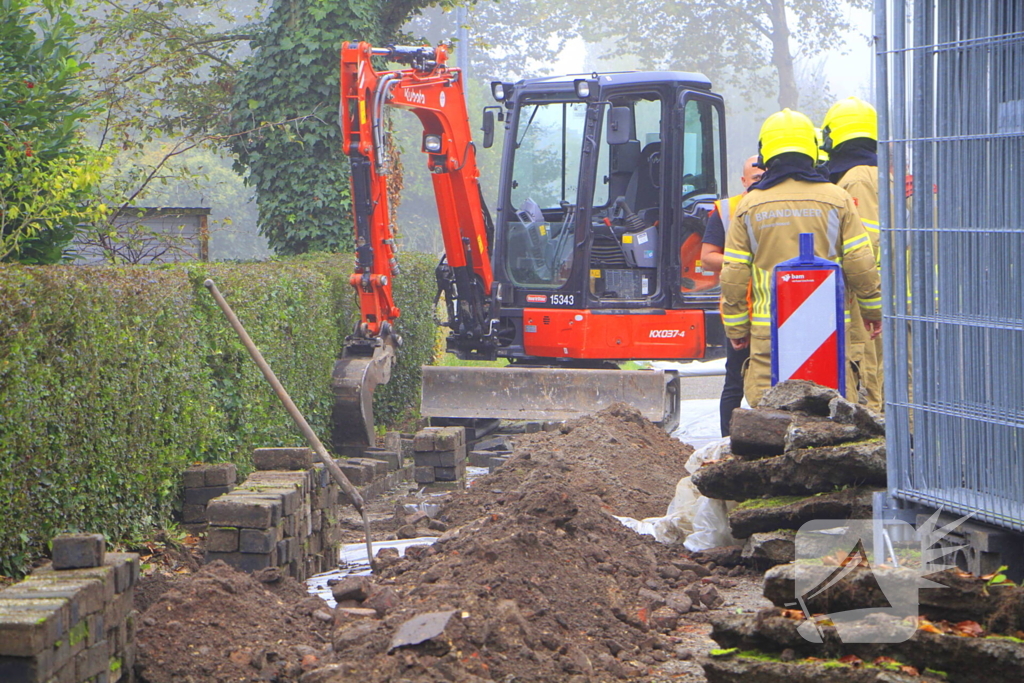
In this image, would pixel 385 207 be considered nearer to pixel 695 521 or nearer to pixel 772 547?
pixel 695 521

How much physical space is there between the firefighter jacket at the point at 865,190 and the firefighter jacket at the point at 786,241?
0.75 m

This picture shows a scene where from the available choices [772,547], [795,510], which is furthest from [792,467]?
[772,547]

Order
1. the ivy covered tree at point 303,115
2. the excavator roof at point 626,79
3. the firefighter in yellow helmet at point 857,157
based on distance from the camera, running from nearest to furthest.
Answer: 1. the firefighter in yellow helmet at point 857,157
2. the excavator roof at point 626,79
3. the ivy covered tree at point 303,115

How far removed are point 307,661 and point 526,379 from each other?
6.31 metres

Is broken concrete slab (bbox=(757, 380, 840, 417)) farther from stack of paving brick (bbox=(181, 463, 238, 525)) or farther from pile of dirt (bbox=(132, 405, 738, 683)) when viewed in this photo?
stack of paving brick (bbox=(181, 463, 238, 525))

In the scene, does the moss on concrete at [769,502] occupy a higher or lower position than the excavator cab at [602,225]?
lower

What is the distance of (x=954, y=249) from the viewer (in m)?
4.19

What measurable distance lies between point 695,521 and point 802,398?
3.12 feet

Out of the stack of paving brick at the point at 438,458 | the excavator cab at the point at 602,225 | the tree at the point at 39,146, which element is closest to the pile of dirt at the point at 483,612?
the stack of paving brick at the point at 438,458

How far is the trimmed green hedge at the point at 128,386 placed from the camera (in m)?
4.84

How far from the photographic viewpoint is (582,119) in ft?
36.4

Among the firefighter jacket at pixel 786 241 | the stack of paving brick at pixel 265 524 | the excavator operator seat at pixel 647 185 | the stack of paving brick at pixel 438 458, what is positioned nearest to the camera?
the stack of paving brick at pixel 265 524

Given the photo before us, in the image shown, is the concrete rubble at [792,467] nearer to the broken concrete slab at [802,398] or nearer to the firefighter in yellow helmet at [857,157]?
the broken concrete slab at [802,398]

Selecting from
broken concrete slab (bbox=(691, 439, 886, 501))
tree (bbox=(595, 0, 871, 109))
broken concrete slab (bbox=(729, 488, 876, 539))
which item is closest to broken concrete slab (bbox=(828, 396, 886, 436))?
broken concrete slab (bbox=(691, 439, 886, 501))
